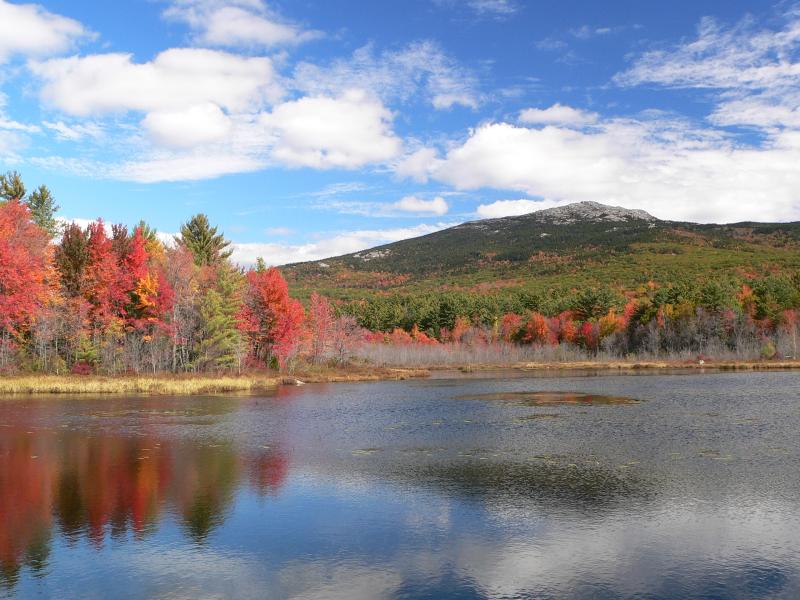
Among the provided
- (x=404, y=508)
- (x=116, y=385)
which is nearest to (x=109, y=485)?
(x=404, y=508)

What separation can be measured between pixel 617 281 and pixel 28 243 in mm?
137371

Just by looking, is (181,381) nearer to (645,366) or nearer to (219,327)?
(219,327)

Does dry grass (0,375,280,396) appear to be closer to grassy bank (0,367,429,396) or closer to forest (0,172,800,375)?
grassy bank (0,367,429,396)

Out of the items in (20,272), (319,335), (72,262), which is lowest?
(319,335)

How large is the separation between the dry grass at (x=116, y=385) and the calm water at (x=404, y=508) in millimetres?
17794

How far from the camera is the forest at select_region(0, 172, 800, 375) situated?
55.4 metres

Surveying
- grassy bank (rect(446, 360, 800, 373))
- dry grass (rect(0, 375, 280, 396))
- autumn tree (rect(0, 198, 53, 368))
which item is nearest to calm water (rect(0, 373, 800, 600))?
dry grass (rect(0, 375, 280, 396))

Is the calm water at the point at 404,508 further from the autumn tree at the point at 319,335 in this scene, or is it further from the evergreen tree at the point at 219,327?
the autumn tree at the point at 319,335

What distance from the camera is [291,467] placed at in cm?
2122

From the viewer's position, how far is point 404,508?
15781 millimetres

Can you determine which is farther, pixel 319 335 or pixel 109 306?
pixel 319 335

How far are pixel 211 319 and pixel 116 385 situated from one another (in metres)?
11.6

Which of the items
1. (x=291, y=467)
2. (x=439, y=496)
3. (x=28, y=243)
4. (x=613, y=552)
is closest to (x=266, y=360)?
(x=28, y=243)

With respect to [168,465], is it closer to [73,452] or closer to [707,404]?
[73,452]
